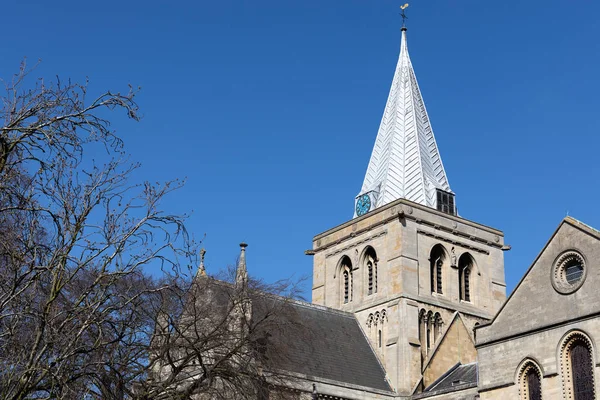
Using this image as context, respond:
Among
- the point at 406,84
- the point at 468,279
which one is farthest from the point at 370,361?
the point at 406,84

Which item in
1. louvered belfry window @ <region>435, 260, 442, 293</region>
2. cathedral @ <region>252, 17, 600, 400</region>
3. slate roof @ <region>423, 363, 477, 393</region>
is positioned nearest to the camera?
cathedral @ <region>252, 17, 600, 400</region>

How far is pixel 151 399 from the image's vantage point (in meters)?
15.9

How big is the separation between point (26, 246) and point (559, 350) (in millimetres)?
22582

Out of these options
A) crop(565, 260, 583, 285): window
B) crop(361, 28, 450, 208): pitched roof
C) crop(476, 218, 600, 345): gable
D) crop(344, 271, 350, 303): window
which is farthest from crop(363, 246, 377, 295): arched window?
crop(565, 260, 583, 285): window

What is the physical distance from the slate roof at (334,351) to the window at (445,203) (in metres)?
7.44

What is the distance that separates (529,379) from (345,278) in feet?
53.7

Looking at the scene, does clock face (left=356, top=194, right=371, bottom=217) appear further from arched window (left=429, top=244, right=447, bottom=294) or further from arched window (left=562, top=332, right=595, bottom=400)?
arched window (left=562, top=332, right=595, bottom=400)

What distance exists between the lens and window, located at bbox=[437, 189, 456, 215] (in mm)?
46031

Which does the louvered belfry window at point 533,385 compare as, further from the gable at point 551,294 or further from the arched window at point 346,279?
the arched window at point 346,279

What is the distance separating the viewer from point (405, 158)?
156 feet

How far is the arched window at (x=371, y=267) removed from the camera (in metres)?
43.7

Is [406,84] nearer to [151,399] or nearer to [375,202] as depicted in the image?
[375,202]

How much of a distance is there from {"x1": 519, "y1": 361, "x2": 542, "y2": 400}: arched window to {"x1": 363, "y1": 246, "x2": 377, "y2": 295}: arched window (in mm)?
13408

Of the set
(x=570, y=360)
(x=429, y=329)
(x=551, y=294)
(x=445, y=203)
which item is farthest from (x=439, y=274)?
(x=570, y=360)
